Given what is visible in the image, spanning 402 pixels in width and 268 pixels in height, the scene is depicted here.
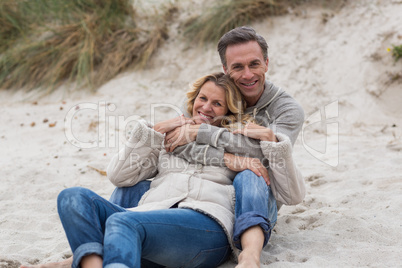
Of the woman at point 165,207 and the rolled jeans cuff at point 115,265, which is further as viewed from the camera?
the woman at point 165,207

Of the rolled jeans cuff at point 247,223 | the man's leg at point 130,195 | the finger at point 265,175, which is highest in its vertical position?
the finger at point 265,175

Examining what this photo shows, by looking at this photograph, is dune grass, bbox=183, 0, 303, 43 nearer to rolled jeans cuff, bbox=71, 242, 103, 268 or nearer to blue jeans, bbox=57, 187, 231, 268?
blue jeans, bbox=57, 187, 231, 268

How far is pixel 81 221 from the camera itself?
2027 mm

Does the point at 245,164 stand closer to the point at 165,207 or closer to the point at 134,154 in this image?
the point at 165,207

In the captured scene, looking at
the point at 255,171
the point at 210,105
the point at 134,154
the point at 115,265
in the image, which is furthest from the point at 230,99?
the point at 115,265

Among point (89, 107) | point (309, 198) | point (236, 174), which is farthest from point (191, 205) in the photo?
point (89, 107)

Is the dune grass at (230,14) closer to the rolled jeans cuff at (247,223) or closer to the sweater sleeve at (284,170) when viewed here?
the sweater sleeve at (284,170)

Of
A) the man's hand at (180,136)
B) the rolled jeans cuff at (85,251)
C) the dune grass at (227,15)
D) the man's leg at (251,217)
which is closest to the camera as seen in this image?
the rolled jeans cuff at (85,251)

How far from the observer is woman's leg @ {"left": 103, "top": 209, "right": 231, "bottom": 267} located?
192 cm

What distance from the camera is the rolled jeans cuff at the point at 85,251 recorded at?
195 centimetres

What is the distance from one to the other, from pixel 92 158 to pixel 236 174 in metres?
2.34

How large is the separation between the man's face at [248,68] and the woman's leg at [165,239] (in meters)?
0.94

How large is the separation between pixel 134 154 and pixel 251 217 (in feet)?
2.45

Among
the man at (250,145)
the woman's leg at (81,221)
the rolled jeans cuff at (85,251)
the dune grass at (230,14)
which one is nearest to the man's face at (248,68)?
the man at (250,145)
